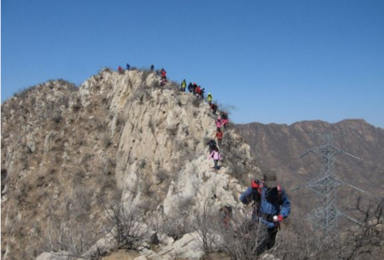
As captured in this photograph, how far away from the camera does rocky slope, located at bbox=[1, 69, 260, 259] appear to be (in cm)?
1684

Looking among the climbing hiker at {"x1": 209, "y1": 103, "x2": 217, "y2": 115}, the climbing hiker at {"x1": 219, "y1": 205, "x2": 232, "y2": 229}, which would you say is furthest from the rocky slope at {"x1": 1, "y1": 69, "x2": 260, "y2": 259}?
the climbing hiker at {"x1": 219, "y1": 205, "x2": 232, "y2": 229}

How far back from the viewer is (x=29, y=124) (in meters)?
30.3

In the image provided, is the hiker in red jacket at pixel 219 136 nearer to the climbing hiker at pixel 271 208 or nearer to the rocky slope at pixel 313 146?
the climbing hiker at pixel 271 208

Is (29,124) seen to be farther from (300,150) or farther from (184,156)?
(300,150)

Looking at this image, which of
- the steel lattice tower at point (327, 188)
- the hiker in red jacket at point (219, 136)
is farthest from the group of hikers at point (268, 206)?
the steel lattice tower at point (327, 188)

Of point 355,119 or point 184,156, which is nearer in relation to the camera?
point 184,156

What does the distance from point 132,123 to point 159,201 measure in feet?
24.2

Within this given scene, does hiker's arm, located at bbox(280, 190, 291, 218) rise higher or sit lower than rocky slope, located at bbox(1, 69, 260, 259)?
lower

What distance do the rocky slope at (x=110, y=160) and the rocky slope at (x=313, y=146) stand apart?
74.2 metres

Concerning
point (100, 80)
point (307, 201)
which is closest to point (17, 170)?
point (100, 80)

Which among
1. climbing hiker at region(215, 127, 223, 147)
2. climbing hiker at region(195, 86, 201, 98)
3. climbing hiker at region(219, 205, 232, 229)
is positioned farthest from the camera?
climbing hiker at region(195, 86, 201, 98)

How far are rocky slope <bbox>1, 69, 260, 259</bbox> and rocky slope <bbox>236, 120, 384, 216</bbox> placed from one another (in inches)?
2923

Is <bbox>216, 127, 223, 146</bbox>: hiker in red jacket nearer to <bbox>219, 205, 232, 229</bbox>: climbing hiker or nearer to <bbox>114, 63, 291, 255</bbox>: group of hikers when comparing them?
<bbox>219, 205, 232, 229</bbox>: climbing hiker

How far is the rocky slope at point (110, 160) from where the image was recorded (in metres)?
16.8
